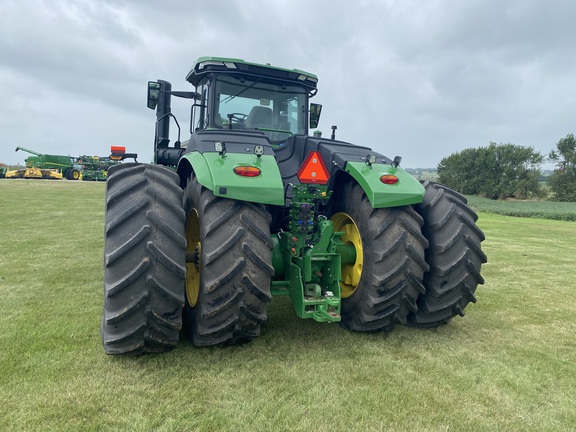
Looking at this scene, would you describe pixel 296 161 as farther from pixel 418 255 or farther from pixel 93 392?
pixel 93 392

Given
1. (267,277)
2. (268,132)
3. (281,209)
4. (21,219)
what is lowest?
(21,219)

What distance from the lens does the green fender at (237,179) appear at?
9.77 feet

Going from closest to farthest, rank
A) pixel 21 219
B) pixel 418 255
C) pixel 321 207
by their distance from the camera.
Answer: pixel 418 255 → pixel 321 207 → pixel 21 219

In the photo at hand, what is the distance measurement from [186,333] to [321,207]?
186 centimetres

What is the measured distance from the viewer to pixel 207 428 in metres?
2.28

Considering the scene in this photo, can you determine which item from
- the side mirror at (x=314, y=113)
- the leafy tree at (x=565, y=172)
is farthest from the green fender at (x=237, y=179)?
the leafy tree at (x=565, y=172)

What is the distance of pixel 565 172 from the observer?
183ft

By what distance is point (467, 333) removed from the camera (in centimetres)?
399

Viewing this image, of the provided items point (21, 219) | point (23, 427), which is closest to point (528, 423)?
point (23, 427)

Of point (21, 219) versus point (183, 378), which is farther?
point (21, 219)

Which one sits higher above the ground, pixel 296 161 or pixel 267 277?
pixel 296 161

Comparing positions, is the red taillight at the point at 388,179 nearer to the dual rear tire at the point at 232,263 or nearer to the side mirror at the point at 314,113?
the dual rear tire at the point at 232,263

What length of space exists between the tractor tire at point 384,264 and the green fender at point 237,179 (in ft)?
2.89

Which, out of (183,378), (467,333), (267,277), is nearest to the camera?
(183,378)
